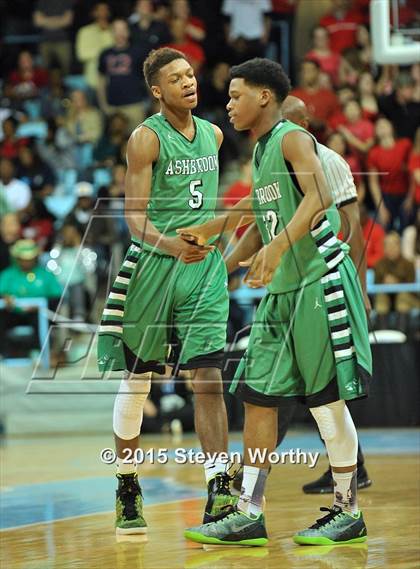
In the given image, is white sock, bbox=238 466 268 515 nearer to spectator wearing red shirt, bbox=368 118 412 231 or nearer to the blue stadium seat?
spectator wearing red shirt, bbox=368 118 412 231

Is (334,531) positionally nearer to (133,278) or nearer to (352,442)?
(352,442)

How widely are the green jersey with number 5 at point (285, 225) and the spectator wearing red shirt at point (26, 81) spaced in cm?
1285

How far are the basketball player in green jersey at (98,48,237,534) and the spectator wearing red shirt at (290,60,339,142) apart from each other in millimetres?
8523

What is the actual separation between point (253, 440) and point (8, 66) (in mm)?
14208

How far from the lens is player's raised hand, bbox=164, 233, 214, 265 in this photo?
5.94 metres

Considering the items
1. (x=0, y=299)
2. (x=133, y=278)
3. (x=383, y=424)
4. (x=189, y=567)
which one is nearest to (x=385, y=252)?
(x=383, y=424)

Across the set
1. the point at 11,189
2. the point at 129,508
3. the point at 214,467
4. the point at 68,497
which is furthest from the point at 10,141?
the point at 214,467

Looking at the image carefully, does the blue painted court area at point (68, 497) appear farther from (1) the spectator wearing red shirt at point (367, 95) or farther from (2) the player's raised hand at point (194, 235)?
(1) the spectator wearing red shirt at point (367, 95)

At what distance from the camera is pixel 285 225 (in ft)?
18.4

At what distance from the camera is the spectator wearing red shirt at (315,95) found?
48.9 feet

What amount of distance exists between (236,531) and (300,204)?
1.53 m

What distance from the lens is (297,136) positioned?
5602mm

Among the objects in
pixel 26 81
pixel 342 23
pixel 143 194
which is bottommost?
pixel 143 194

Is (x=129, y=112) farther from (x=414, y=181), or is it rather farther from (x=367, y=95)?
(x=414, y=181)
